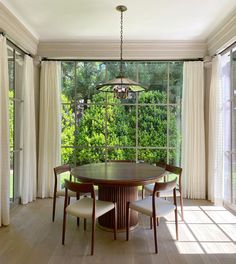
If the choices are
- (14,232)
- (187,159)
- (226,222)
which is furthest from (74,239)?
(187,159)

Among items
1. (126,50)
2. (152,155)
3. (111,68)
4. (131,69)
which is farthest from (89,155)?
(126,50)

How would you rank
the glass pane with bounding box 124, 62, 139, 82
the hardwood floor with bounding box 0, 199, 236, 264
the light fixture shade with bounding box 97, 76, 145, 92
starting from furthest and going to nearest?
the glass pane with bounding box 124, 62, 139, 82 → the light fixture shade with bounding box 97, 76, 145, 92 → the hardwood floor with bounding box 0, 199, 236, 264

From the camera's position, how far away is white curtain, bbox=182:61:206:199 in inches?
184

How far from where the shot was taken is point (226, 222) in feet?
11.8

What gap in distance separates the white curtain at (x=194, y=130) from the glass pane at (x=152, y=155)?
44cm

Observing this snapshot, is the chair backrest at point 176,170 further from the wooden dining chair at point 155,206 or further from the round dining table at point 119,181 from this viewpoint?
the wooden dining chair at point 155,206

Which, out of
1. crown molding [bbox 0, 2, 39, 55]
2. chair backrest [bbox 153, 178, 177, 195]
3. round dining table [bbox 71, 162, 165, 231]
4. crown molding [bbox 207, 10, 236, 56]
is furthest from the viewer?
crown molding [bbox 207, 10, 236, 56]

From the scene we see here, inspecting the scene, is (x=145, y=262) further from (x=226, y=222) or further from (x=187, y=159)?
(x=187, y=159)

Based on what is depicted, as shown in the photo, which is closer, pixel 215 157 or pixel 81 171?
pixel 81 171

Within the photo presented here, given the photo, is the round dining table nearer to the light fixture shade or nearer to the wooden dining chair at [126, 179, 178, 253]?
the wooden dining chair at [126, 179, 178, 253]

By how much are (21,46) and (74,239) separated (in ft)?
9.97

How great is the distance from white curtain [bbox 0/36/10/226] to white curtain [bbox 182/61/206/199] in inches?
119

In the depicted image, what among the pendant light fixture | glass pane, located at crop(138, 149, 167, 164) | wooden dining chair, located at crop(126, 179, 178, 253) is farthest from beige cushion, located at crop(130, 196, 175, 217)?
glass pane, located at crop(138, 149, 167, 164)

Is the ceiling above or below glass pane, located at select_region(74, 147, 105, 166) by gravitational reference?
above
